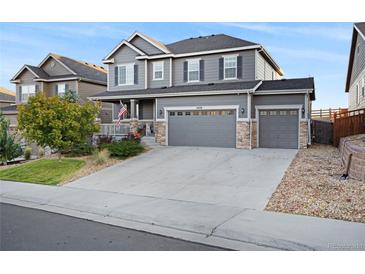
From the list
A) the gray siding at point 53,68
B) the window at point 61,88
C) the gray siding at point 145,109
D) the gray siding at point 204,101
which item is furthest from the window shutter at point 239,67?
the window at point 61,88

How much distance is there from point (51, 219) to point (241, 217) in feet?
13.8

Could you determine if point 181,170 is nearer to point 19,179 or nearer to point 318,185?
point 318,185

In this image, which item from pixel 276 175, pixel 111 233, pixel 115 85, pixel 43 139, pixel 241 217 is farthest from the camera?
pixel 115 85

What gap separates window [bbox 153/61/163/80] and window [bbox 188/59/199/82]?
1.99m

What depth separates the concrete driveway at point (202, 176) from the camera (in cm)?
853

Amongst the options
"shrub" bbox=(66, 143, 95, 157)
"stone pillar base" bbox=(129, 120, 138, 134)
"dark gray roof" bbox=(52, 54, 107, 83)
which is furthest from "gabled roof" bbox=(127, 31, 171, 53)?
"shrub" bbox=(66, 143, 95, 157)

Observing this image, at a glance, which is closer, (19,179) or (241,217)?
(241,217)

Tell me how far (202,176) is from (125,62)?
13.9 meters

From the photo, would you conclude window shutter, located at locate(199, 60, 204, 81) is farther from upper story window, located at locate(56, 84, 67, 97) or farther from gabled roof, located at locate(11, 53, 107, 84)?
upper story window, located at locate(56, 84, 67, 97)

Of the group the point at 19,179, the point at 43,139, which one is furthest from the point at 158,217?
the point at 43,139

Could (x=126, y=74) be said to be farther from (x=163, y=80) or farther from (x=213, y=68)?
(x=213, y=68)

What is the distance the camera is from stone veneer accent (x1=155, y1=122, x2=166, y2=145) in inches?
732

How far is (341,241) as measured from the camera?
16.7 ft

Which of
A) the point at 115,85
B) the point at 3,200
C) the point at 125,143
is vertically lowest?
the point at 3,200
